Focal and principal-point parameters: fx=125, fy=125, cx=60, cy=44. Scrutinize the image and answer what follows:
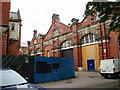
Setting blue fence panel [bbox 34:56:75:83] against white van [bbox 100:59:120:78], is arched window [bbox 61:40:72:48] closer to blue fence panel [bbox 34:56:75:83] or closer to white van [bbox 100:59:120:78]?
blue fence panel [bbox 34:56:75:83]

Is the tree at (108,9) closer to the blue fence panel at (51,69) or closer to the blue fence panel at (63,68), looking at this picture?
the blue fence panel at (51,69)

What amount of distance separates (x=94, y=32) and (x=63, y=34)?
8323 mm

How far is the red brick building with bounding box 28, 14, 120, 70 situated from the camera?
20125 mm

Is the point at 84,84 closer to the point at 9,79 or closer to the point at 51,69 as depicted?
the point at 51,69

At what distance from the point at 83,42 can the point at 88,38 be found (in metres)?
1.31

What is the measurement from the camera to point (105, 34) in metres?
20.5

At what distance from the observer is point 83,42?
24.4 meters

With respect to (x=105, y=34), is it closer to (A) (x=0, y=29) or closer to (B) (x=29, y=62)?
(B) (x=29, y=62)

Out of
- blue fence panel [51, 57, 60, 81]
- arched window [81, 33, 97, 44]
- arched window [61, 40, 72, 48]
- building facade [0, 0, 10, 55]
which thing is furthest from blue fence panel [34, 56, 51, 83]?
arched window [61, 40, 72, 48]

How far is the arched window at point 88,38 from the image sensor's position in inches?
891

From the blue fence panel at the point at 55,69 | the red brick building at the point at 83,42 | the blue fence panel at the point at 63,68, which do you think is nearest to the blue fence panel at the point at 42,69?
the blue fence panel at the point at 55,69

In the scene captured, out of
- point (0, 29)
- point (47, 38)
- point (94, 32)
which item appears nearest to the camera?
point (0, 29)

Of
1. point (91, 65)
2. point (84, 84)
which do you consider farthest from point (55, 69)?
point (91, 65)

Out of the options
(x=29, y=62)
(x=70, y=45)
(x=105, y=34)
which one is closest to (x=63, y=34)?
(x=70, y=45)
